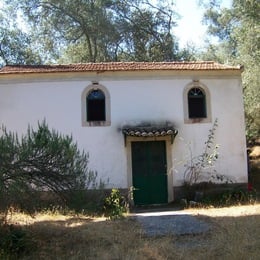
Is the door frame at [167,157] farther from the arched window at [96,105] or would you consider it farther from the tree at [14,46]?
the tree at [14,46]

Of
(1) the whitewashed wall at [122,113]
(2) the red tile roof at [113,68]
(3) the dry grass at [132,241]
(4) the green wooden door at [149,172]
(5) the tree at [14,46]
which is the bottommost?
(3) the dry grass at [132,241]

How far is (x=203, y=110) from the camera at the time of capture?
1433 cm

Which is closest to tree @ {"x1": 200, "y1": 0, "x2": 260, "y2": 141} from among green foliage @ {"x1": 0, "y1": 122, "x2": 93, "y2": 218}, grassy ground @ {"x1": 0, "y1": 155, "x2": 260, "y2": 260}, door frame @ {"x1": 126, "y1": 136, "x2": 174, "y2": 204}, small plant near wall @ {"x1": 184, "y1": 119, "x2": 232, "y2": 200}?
small plant near wall @ {"x1": 184, "y1": 119, "x2": 232, "y2": 200}

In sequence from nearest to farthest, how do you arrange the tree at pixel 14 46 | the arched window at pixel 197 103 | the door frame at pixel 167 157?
the door frame at pixel 167 157 → the arched window at pixel 197 103 → the tree at pixel 14 46

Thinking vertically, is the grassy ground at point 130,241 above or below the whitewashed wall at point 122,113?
below

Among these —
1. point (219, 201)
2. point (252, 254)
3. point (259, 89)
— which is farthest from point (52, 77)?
point (252, 254)

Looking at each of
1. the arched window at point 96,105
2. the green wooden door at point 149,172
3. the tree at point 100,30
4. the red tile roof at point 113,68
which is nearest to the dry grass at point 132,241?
the green wooden door at point 149,172

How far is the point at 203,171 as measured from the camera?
13.8 metres

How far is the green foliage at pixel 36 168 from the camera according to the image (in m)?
6.71

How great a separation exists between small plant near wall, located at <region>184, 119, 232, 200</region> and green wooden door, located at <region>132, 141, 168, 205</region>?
0.83 meters

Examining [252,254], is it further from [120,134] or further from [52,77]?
[52,77]

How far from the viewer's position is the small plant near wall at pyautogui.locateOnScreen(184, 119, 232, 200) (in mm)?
13719

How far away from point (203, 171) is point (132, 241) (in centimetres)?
673

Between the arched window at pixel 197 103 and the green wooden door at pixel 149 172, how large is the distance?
1629 mm
